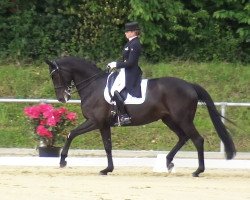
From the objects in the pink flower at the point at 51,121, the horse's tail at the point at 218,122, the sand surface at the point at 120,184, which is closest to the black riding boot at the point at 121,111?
the sand surface at the point at 120,184

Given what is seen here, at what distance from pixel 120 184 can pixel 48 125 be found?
2.82m

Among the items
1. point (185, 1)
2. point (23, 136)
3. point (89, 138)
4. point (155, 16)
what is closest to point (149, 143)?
point (89, 138)

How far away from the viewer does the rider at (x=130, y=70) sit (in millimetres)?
→ 12492

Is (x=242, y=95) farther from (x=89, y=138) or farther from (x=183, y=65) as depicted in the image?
(x=89, y=138)

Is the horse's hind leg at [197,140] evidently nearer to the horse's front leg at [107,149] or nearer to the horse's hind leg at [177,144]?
the horse's hind leg at [177,144]

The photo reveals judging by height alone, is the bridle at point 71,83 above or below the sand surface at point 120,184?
above

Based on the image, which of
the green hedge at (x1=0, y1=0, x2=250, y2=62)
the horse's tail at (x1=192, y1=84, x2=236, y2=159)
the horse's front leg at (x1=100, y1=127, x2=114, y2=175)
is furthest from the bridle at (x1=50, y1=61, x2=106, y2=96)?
the green hedge at (x1=0, y1=0, x2=250, y2=62)

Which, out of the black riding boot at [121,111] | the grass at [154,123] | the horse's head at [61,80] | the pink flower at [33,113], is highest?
the horse's head at [61,80]

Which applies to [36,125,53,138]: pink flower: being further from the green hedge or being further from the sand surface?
the green hedge

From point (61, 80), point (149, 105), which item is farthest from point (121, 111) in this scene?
point (61, 80)

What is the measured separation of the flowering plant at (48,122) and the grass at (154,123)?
171 centimetres

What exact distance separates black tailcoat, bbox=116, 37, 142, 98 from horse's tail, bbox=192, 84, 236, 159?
907 mm

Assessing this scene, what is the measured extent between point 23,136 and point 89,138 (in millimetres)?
1321

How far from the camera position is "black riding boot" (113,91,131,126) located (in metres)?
12.5
